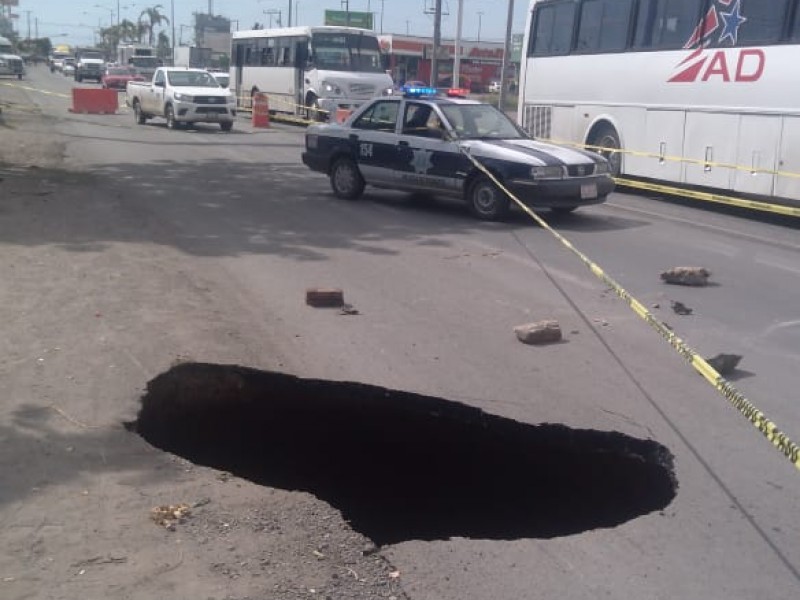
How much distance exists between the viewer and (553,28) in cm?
1962

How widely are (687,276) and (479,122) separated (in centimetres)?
500

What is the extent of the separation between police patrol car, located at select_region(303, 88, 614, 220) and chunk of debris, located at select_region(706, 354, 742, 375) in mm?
5988

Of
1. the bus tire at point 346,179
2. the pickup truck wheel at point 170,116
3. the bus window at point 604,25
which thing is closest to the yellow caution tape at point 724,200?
the bus window at point 604,25

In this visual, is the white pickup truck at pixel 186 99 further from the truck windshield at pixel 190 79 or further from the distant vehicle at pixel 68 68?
the distant vehicle at pixel 68 68

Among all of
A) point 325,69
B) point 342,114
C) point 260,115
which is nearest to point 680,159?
point 342,114

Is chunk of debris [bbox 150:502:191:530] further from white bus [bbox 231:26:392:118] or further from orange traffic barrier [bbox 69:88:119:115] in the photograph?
orange traffic barrier [bbox 69:88:119:115]

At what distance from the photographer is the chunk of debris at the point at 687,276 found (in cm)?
938

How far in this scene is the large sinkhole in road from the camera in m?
5.00

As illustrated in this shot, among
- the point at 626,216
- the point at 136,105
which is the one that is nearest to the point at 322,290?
the point at 626,216

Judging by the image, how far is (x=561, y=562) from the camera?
13.0ft

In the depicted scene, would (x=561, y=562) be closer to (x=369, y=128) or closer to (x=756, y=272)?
(x=756, y=272)

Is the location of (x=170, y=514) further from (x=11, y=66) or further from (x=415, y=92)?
(x=11, y=66)

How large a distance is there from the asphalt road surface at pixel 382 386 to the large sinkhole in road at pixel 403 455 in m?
0.03

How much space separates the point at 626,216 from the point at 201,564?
11598 mm
